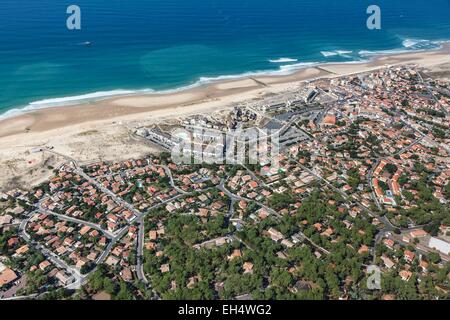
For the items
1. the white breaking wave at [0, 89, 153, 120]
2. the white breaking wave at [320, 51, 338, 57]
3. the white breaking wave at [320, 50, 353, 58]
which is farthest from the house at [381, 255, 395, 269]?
the white breaking wave at [320, 51, 338, 57]

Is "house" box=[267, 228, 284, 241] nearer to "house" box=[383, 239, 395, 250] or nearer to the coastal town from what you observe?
the coastal town

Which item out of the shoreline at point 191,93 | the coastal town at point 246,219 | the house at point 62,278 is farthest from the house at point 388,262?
the shoreline at point 191,93

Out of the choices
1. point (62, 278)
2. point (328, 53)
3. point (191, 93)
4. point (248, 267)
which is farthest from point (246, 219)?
point (328, 53)

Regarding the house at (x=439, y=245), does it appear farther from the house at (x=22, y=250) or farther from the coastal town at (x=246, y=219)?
the house at (x=22, y=250)

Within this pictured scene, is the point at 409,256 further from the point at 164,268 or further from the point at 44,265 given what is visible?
the point at 44,265
